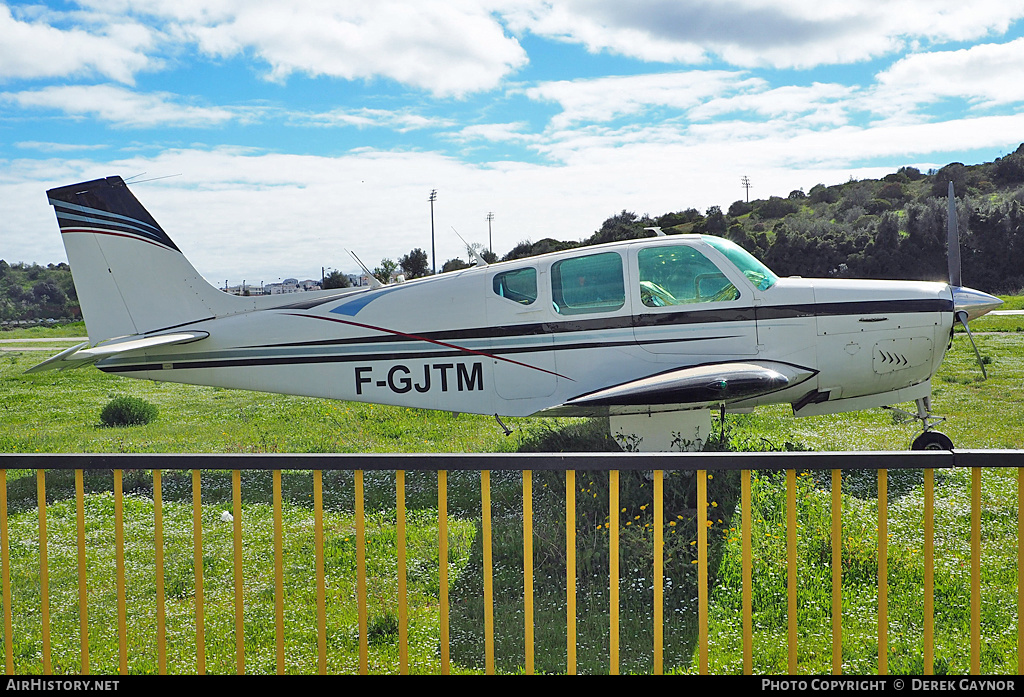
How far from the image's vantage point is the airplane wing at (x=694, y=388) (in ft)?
20.4

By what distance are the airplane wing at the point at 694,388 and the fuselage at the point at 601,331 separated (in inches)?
11.9

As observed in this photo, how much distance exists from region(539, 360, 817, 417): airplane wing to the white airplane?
0.06 ft

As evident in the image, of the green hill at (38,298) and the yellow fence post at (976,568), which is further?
the green hill at (38,298)

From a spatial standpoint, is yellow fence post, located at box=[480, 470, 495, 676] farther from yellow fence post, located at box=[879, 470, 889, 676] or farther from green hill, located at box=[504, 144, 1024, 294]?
green hill, located at box=[504, 144, 1024, 294]

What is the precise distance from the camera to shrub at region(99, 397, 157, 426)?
486 inches

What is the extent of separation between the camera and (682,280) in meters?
6.88

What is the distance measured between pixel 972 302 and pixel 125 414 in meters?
12.6

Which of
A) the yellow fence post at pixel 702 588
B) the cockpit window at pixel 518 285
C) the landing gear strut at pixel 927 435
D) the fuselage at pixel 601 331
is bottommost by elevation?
the landing gear strut at pixel 927 435

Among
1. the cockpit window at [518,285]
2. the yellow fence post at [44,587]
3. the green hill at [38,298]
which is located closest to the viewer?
the yellow fence post at [44,587]

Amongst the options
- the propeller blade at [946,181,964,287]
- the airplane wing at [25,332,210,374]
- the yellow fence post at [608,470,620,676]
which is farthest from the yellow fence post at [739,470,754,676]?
the propeller blade at [946,181,964,287]

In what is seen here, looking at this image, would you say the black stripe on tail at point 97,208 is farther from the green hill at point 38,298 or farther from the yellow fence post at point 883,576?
the green hill at point 38,298

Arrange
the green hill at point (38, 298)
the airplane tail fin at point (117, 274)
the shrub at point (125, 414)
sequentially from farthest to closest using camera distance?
the green hill at point (38, 298) → the shrub at point (125, 414) → the airplane tail fin at point (117, 274)

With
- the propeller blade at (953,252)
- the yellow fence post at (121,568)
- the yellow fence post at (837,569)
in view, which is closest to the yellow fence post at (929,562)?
the yellow fence post at (837,569)

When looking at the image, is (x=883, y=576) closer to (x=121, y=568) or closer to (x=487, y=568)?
(x=487, y=568)
